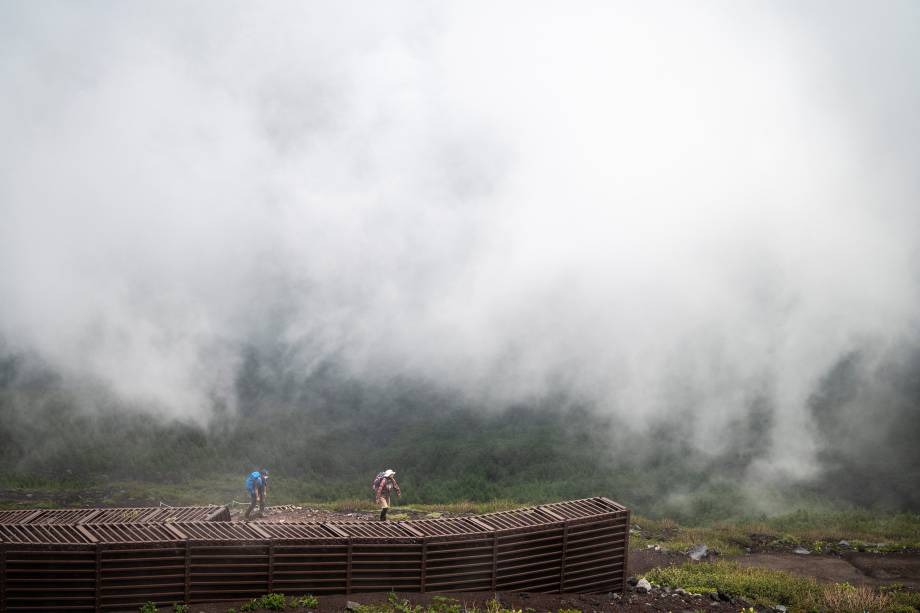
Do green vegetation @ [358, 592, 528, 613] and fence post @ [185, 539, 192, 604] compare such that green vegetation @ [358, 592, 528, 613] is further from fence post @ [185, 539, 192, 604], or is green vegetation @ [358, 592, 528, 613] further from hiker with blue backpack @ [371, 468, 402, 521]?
hiker with blue backpack @ [371, 468, 402, 521]

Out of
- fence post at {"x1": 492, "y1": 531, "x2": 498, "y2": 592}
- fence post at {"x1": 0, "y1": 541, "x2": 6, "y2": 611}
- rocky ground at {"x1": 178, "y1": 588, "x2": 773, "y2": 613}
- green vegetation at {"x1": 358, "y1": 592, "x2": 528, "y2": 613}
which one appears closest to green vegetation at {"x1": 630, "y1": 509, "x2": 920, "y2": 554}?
rocky ground at {"x1": 178, "y1": 588, "x2": 773, "y2": 613}

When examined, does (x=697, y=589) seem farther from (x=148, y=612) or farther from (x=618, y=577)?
(x=148, y=612)

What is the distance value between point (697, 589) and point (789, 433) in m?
21.8

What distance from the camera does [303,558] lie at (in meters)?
16.2

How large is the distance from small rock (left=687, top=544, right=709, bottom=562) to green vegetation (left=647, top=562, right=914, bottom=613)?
1986mm

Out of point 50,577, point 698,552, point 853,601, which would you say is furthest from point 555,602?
point 50,577

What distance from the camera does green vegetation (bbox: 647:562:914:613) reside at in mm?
18219

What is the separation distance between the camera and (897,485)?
113ft

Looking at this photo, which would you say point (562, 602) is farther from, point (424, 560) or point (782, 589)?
point (782, 589)

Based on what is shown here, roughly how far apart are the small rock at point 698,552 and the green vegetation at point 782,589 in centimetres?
199

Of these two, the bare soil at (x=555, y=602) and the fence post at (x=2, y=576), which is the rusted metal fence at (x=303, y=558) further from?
the bare soil at (x=555, y=602)

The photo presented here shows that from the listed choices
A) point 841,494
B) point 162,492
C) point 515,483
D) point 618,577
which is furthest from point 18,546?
point 841,494

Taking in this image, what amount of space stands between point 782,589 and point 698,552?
182 inches

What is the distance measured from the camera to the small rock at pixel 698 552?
78.1 feet
